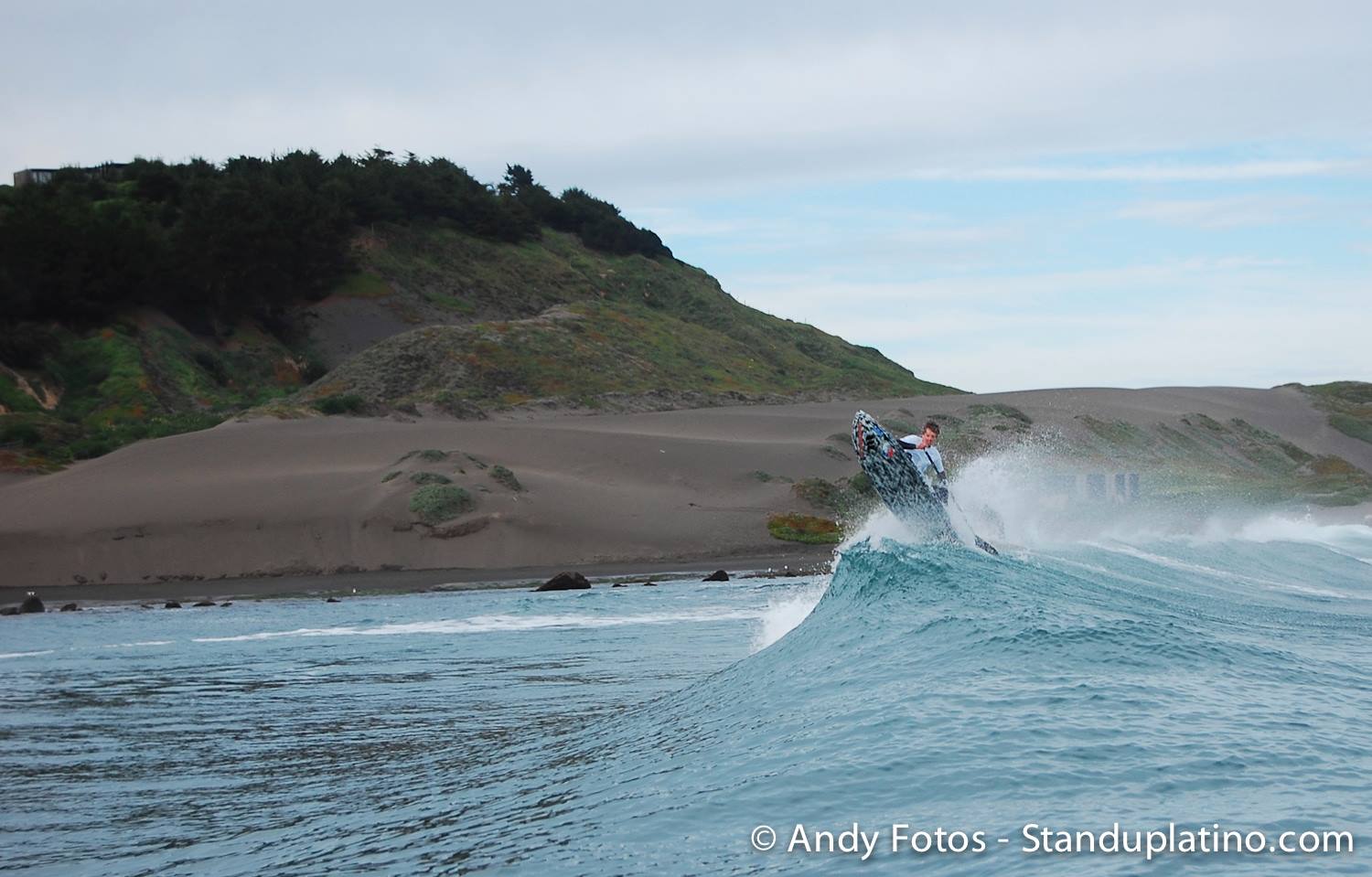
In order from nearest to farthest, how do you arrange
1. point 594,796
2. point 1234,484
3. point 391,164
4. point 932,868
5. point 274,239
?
point 932,868
point 594,796
point 1234,484
point 274,239
point 391,164

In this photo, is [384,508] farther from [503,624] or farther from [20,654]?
[20,654]

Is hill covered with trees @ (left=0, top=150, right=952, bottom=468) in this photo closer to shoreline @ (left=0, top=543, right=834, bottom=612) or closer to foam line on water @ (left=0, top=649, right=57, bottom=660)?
shoreline @ (left=0, top=543, right=834, bottom=612)

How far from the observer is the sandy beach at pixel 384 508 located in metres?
31.3

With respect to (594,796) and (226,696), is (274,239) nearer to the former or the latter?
(226,696)

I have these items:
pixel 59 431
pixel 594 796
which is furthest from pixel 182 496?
pixel 594 796

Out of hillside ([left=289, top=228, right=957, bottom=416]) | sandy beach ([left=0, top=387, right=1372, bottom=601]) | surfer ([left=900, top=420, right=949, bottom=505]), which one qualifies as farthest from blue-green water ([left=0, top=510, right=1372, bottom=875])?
hillside ([left=289, top=228, right=957, bottom=416])

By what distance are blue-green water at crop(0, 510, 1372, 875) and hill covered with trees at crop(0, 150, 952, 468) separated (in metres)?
27.6

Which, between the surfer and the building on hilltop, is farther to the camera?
the building on hilltop

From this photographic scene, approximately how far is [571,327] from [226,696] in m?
44.4

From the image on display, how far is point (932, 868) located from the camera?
6.02 meters

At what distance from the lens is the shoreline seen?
27609 millimetres

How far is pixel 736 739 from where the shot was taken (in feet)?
29.1

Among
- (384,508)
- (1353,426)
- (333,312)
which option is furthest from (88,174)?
(1353,426)

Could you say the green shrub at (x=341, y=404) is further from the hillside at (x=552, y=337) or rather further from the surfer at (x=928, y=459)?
the surfer at (x=928, y=459)
